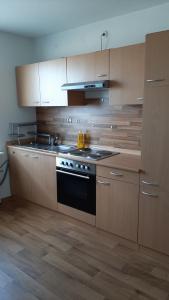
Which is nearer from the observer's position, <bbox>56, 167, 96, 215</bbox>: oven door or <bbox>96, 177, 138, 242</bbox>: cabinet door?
<bbox>96, 177, 138, 242</bbox>: cabinet door

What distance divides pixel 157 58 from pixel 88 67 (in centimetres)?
100

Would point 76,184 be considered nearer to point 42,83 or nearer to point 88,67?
point 88,67

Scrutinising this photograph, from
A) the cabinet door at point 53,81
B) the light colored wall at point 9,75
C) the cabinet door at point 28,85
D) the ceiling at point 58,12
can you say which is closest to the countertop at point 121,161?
the cabinet door at point 53,81

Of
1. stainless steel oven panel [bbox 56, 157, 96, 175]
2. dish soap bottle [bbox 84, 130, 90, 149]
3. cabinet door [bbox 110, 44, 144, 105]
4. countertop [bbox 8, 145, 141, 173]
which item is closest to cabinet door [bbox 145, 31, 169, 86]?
cabinet door [bbox 110, 44, 144, 105]

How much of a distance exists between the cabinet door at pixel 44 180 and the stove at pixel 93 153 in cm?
35

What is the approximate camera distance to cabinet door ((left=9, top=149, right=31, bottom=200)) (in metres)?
3.61

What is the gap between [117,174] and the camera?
255 centimetres

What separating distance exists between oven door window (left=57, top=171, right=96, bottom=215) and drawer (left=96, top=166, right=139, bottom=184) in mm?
158

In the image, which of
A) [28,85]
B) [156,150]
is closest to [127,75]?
[156,150]

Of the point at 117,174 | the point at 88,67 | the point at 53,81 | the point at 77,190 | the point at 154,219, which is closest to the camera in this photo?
the point at 154,219

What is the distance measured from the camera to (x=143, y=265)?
2.31 meters

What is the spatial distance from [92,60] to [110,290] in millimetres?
2393

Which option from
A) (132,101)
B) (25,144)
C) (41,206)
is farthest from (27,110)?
(132,101)

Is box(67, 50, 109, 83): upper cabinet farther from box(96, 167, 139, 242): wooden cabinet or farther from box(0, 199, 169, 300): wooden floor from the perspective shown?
box(0, 199, 169, 300): wooden floor
